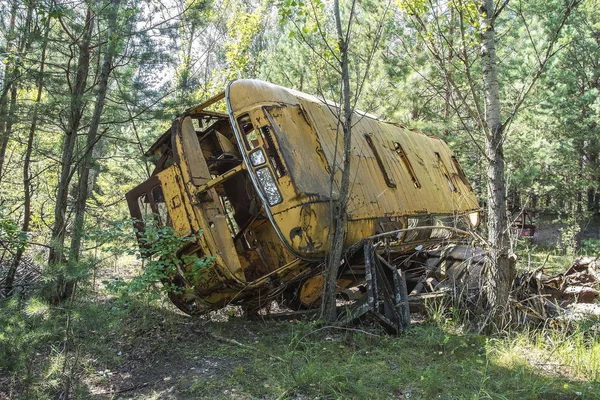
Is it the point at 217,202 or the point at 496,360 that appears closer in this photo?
the point at 496,360

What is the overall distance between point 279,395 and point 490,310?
2.76m

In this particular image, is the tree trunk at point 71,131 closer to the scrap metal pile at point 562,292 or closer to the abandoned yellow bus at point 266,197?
the abandoned yellow bus at point 266,197

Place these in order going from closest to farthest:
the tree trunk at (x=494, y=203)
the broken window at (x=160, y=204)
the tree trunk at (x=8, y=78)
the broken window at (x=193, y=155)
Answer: the tree trunk at (x=494, y=203) < the broken window at (x=193, y=155) < the broken window at (x=160, y=204) < the tree trunk at (x=8, y=78)

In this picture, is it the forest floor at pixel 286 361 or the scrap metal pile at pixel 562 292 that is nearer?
the forest floor at pixel 286 361

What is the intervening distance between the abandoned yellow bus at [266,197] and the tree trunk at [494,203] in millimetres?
577

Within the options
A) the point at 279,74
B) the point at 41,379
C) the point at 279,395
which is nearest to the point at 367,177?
the point at 279,395

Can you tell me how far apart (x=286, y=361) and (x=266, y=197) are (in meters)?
1.91

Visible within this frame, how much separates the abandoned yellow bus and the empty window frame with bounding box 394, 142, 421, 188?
41 centimetres

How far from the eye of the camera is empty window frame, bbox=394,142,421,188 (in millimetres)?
7720

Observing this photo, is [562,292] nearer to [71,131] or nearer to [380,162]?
[380,162]

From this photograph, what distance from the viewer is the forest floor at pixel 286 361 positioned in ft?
12.3

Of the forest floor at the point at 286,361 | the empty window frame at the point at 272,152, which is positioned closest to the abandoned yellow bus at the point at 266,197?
the empty window frame at the point at 272,152

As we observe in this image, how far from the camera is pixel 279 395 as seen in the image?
370 cm

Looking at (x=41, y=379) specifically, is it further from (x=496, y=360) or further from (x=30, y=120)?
(x=30, y=120)
